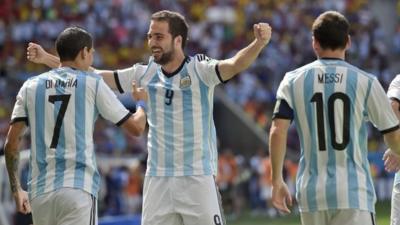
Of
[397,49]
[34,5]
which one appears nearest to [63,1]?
[34,5]

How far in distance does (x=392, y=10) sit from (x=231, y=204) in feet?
37.6

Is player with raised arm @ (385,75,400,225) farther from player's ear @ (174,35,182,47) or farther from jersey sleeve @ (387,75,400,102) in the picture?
player's ear @ (174,35,182,47)

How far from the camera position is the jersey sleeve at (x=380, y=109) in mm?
7910

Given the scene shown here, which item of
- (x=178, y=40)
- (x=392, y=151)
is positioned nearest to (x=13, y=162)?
(x=178, y=40)

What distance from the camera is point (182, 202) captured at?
9242 millimetres

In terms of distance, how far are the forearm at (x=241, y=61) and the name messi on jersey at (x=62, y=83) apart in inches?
43.6

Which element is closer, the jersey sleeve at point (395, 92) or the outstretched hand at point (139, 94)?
the outstretched hand at point (139, 94)

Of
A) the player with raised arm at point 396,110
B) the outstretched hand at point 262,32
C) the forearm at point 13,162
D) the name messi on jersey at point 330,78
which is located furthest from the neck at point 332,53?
the forearm at point 13,162

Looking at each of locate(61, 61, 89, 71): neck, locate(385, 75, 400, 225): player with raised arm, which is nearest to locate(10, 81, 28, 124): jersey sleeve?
locate(61, 61, 89, 71): neck

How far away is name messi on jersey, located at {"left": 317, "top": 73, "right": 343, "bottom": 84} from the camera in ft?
26.0

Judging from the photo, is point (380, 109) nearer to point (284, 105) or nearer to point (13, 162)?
point (284, 105)

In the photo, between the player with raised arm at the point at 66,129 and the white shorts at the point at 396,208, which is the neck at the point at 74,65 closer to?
the player with raised arm at the point at 66,129

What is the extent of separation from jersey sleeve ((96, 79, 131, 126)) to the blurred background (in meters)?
15.3

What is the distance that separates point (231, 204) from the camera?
85.3ft
